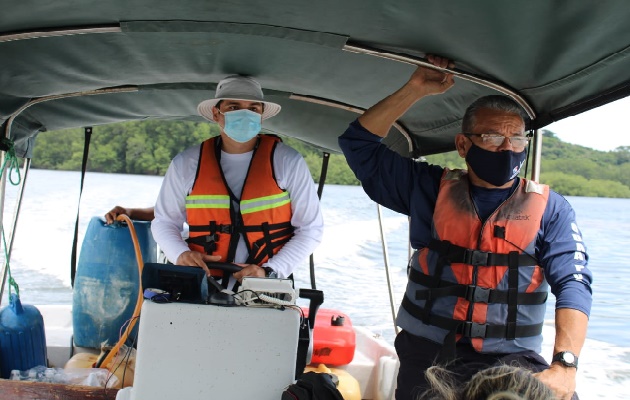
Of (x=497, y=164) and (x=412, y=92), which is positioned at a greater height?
(x=412, y=92)

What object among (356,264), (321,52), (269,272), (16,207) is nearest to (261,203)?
(269,272)

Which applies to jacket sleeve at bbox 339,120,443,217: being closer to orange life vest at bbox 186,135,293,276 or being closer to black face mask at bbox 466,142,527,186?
black face mask at bbox 466,142,527,186

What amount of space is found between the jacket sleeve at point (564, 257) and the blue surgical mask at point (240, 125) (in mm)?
1246

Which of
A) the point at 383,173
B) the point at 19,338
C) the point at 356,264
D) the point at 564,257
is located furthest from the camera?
the point at 356,264

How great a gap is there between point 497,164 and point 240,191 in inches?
45.8

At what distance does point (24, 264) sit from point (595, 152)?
17828 millimetres

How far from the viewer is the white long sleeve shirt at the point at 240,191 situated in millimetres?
2930

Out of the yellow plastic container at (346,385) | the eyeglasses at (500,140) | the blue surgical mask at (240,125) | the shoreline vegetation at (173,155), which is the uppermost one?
the shoreline vegetation at (173,155)

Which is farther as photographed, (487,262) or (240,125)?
(240,125)

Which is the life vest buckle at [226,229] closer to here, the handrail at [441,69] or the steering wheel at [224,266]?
the steering wheel at [224,266]

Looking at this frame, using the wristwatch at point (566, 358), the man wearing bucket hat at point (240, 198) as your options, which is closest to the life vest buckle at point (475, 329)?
the wristwatch at point (566, 358)

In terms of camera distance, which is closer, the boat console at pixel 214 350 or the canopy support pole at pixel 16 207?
the boat console at pixel 214 350

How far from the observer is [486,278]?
227cm

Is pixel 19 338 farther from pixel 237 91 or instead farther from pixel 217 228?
pixel 237 91
